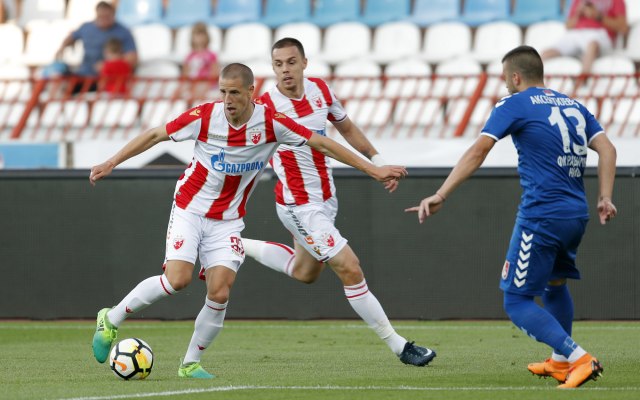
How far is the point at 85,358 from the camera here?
929cm

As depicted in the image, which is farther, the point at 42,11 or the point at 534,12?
the point at 42,11

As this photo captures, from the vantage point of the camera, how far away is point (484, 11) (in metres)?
17.8

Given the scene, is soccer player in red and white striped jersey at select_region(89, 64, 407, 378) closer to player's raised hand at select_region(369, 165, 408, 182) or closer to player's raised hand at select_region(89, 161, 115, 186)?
player's raised hand at select_region(89, 161, 115, 186)

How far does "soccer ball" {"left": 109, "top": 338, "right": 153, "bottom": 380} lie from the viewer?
7.65 metres

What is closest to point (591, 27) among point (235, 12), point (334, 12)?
point (334, 12)

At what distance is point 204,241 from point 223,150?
0.60 m

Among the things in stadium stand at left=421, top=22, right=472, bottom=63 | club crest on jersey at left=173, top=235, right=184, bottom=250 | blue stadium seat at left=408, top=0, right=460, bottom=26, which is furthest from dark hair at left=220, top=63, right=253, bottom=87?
blue stadium seat at left=408, top=0, right=460, bottom=26

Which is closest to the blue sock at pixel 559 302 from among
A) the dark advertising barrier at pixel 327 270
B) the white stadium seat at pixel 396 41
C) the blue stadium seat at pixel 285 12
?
the dark advertising barrier at pixel 327 270

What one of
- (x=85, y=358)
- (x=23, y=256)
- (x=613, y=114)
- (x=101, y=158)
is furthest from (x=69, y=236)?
(x=613, y=114)

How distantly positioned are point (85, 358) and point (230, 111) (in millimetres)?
2553

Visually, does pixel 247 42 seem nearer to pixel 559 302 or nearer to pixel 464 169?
pixel 559 302

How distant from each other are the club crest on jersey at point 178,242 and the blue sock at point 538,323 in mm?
2078

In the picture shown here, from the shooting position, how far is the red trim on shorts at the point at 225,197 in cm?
812

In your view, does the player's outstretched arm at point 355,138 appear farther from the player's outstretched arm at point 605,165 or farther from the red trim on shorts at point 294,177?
the player's outstretched arm at point 605,165
